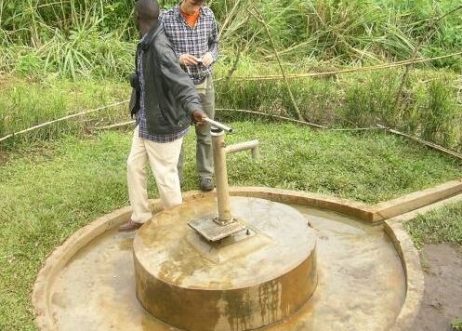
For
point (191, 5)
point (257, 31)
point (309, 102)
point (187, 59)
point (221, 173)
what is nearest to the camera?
point (221, 173)

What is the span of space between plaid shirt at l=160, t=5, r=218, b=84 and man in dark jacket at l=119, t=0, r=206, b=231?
693 mm

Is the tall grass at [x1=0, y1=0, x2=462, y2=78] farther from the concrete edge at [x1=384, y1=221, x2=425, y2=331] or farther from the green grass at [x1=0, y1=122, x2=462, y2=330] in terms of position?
the concrete edge at [x1=384, y1=221, x2=425, y2=331]

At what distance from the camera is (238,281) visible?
3289mm

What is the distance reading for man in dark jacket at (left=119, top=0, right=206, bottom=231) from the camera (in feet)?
12.1

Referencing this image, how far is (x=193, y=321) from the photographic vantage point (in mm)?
3332

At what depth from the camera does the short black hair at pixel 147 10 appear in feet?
12.0

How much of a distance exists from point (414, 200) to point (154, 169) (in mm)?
1972

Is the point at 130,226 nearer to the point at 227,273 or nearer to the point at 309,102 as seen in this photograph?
the point at 227,273

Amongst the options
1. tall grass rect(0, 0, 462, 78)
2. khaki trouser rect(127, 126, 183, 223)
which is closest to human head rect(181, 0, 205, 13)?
khaki trouser rect(127, 126, 183, 223)

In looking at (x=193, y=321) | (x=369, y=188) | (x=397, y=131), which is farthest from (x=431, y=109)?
(x=193, y=321)

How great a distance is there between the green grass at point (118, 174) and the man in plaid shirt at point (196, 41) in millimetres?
713

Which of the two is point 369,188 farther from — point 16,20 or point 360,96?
point 16,20

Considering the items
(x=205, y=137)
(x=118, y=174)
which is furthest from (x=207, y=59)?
(x=118, y=174)

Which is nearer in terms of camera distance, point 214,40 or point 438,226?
point 438,226
